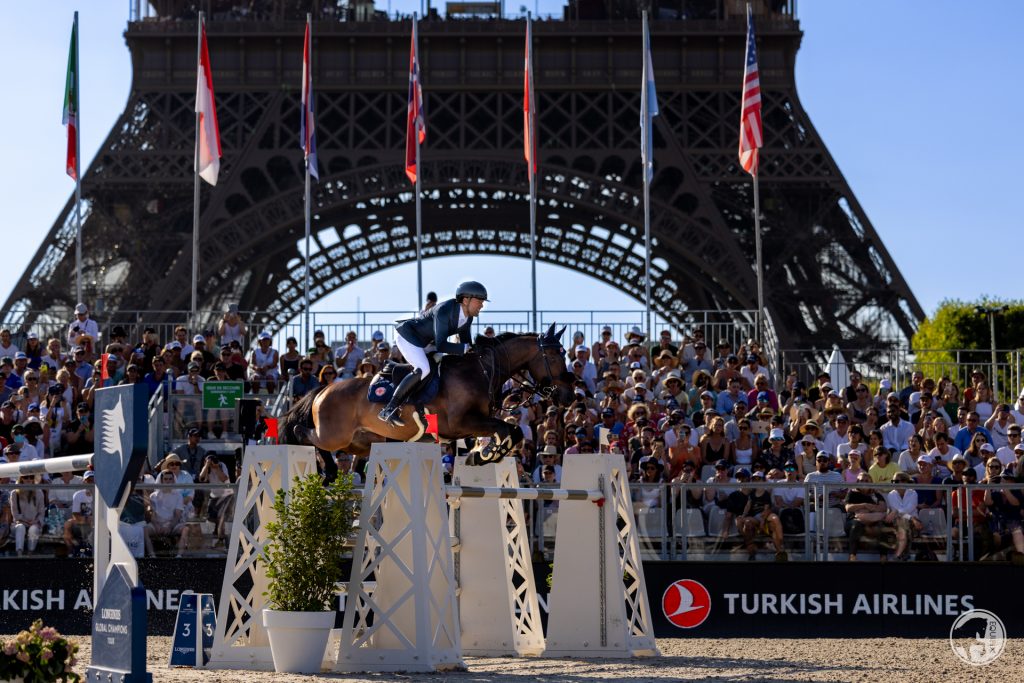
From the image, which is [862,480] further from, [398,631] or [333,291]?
[333,291]

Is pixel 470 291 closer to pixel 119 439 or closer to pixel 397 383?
pixel 397 383

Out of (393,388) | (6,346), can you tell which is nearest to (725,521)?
(393,388)

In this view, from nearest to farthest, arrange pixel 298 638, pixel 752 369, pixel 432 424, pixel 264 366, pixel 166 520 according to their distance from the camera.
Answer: pixel 298 638, pixel 432 424, pixel 166 520, pixel 752 369, pixel 264 366

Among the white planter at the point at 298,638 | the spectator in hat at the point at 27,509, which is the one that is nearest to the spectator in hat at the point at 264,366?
the spectator in hat at the point at 27,509

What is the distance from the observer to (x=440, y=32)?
130ft

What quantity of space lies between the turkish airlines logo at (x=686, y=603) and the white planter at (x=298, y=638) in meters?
5.71

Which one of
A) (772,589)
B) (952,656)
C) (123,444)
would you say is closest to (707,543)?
(772,589)

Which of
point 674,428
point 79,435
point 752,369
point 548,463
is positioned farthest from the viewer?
point 752,369

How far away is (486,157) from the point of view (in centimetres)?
3916

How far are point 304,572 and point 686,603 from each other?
5.94m

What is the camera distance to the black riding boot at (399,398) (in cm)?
1334

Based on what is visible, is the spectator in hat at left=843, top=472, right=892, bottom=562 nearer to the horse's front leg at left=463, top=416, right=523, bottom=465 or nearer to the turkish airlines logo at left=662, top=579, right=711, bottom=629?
the turkish airlines logo at left=662, top=579, right=711, bottom=629

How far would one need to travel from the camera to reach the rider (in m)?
13.0

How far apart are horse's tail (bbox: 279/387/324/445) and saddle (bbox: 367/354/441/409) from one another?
88 centimetres
